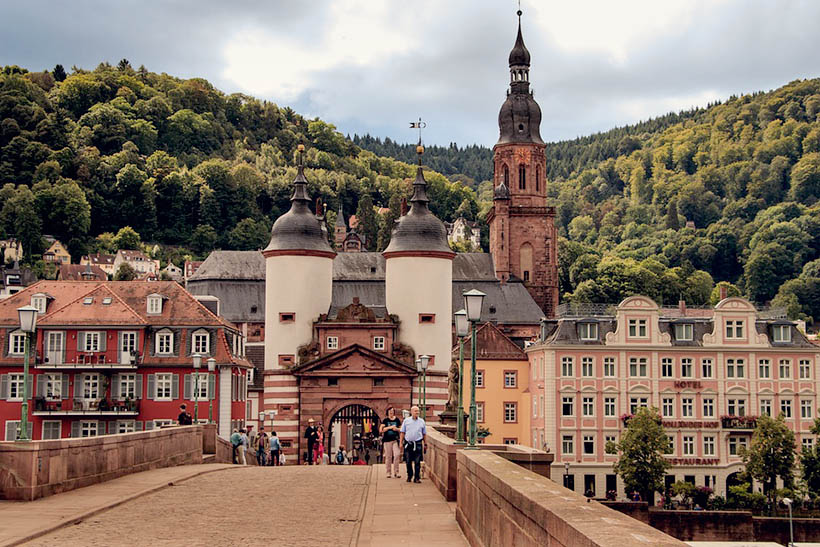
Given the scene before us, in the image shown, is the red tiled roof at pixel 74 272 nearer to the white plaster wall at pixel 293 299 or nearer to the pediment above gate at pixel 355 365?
the white plaster wall at pixel 293 299

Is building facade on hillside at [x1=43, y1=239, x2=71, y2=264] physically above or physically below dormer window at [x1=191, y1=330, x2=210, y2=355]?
above

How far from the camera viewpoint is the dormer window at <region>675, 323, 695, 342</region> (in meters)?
79.5

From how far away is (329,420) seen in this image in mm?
62906

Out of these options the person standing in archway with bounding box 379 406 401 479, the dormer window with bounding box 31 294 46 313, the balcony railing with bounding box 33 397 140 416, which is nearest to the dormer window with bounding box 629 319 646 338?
the balcony railing with bounding box 33 397 140 416

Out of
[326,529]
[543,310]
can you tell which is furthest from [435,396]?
[543,310]

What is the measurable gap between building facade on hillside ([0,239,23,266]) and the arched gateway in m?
133

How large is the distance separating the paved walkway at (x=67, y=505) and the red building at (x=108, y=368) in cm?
3670

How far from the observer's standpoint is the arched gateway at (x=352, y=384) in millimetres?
62344

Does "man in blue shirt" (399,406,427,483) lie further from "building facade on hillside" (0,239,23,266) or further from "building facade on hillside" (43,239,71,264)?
"building facade on hillside" (43,239,71,264)

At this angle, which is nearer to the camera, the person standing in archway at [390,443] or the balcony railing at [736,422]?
the person standing in archway at [390,443]

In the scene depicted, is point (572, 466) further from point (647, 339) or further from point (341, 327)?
point (341, 327)

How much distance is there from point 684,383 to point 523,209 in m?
54.5

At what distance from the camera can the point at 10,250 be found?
18675cm

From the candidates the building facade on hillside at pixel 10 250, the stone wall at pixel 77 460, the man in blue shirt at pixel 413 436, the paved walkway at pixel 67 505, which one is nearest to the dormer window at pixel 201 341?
the stone wall at pixel 77 460
